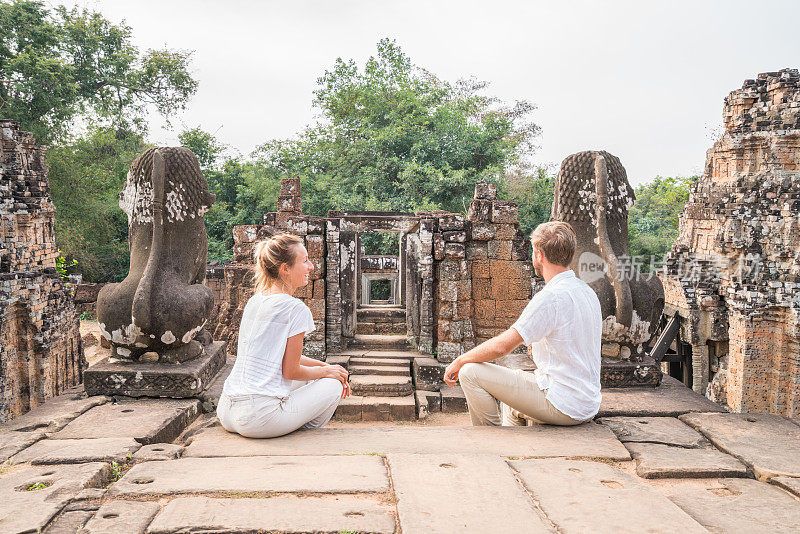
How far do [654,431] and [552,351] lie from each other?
84 centimetres

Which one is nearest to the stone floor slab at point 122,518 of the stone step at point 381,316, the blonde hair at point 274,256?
the blonde hair at point 274,256

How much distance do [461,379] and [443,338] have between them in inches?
205

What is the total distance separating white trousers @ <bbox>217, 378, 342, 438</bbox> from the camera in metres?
2.92

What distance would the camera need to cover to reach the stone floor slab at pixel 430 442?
111 inches

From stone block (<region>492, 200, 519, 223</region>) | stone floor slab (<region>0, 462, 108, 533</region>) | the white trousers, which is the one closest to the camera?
stone floor slab (<region>0, 462, 108, 533</region>)

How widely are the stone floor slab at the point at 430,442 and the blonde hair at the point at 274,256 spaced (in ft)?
2.67

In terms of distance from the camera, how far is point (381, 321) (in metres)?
10.3

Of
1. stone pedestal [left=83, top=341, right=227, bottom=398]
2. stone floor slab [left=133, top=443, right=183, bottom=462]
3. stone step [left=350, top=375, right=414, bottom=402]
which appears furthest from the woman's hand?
stone step [left=350, top=375, right=414, bottom=402]

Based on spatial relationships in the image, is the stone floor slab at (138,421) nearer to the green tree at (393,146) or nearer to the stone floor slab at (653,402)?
the stone floor slab at (653,402)

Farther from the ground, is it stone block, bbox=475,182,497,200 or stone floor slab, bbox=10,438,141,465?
stone block, bbox=475,182,497,200

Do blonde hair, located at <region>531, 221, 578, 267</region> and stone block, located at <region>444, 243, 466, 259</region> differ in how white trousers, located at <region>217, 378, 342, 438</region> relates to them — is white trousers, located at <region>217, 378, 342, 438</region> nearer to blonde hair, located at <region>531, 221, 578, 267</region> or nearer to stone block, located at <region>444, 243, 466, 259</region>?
blonde hair, located at <region>531, 221, 578, 267</region>

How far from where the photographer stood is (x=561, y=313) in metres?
2.97

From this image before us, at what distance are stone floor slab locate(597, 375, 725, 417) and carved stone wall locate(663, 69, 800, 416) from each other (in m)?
2.26

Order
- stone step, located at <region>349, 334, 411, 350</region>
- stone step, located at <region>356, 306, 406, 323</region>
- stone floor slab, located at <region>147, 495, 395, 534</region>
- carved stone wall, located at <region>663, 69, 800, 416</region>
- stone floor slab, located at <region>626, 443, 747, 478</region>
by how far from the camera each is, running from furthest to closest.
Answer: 1. stone step, located at <region>356, 306, 406, 323</region>
2. stone step, located at <region>349, 334, 411, 350</region>
3. carved stone wall, located at <region>663, 69, 800, 416</region>
4. stone floor slab, located at <region>626, 443, 747, 478</region>
5. stone floor slab, located at <region>147, 495, 395, 534</region>
